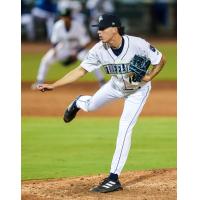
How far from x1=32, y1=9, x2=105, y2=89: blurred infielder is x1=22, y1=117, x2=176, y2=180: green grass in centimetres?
309

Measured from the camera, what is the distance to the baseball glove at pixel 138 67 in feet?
22.8

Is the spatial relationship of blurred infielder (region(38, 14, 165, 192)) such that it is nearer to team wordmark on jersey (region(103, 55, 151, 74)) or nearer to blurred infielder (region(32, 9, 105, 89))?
team wordmark on jersey (region(103, 55, 151, 74))

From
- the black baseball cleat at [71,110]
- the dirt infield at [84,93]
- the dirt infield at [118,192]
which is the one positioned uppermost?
the black baseball cleat at [71,110]

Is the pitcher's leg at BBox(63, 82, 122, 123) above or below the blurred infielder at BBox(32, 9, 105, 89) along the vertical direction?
below

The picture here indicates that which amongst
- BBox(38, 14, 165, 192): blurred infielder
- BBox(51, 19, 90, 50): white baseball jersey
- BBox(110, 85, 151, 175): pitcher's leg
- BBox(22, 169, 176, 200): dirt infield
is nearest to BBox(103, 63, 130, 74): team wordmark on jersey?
BBox(38, 14, 165, 192): blurred infielder

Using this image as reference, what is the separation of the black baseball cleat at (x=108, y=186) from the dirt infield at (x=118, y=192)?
5 cm

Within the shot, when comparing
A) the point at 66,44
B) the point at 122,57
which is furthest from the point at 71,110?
the point at 66,44

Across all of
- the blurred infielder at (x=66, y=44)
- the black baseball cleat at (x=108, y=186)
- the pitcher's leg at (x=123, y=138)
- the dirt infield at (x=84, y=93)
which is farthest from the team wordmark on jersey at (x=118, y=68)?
the blurred infielder at (x=66, y=44)

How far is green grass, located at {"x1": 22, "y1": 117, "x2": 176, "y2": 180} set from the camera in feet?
29.2

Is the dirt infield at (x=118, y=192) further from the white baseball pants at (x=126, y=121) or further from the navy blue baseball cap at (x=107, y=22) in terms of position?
the navy blue baseball cap at (x=107, y=22)
